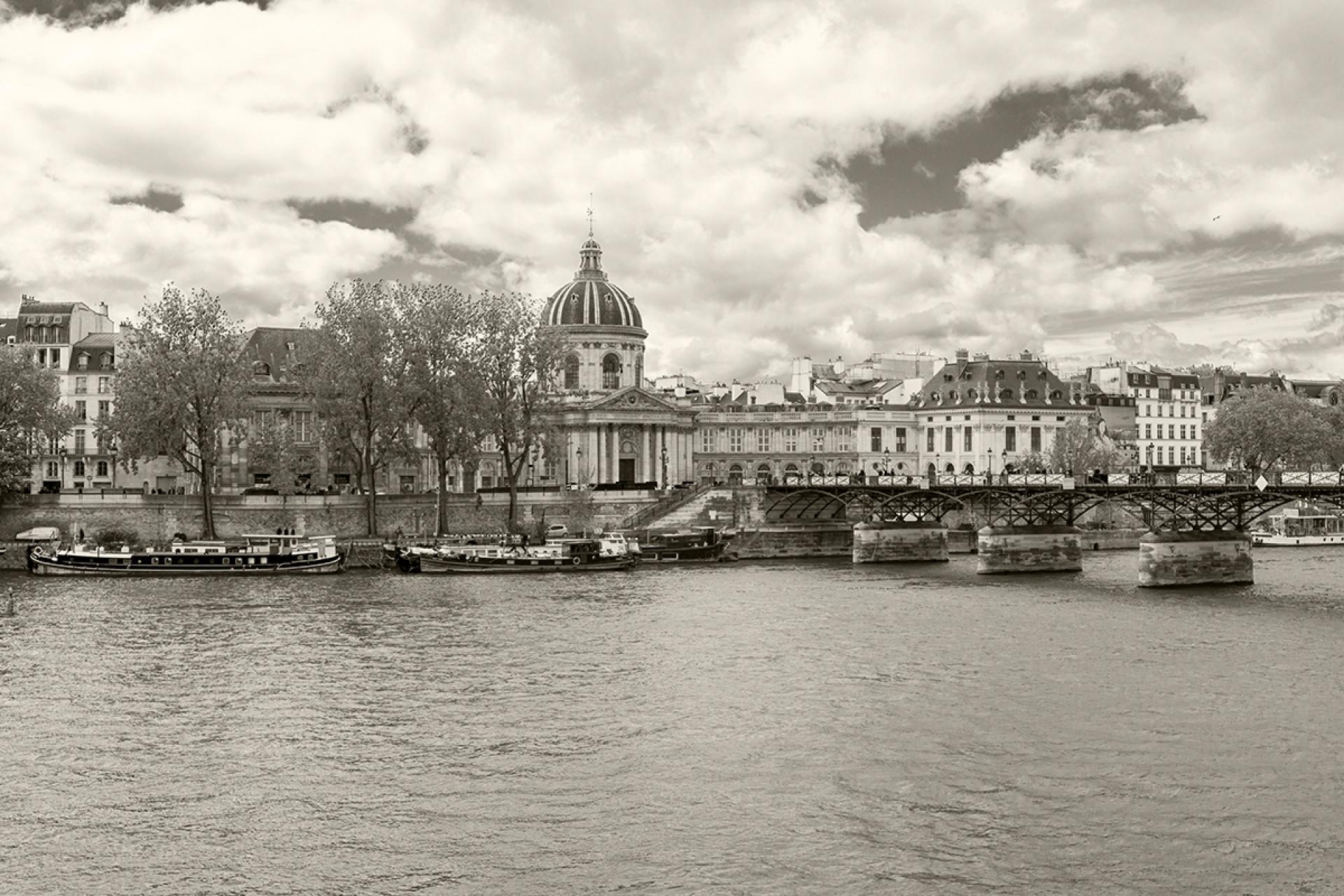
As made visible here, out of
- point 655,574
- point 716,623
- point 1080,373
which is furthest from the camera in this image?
point 1080,373

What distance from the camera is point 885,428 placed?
128 meters

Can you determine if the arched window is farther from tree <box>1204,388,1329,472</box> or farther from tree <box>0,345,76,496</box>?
tree <box>1204,388,1329,472</box>

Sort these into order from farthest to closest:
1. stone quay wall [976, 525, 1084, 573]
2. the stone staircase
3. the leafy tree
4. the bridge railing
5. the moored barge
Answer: the stone staircase → the leafy tree → stone quay wall [976, 525, 1084, 573] → the moored barge → the bridge railing

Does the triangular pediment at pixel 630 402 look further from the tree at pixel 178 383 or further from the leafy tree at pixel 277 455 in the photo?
the tree at pixel 178 383

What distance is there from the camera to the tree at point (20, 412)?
79.5 meters

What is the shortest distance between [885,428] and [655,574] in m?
57.5

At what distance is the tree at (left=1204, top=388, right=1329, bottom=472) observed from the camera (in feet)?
377

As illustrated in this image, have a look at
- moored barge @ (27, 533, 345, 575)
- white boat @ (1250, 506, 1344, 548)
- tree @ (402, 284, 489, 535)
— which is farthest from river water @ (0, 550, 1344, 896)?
white boat @ (1250, 506, 1344, 548)

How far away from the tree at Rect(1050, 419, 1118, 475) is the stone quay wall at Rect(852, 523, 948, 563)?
2952 cm

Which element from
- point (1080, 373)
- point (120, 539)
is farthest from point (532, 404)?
point (1080, 373)

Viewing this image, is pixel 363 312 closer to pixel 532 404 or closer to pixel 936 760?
pixel 532 404

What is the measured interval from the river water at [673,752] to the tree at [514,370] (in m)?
30.2

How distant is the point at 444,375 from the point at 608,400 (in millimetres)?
31289

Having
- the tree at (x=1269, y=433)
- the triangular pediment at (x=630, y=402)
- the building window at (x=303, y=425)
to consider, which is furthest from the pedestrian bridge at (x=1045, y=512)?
the building window at (x=303, y=425)
